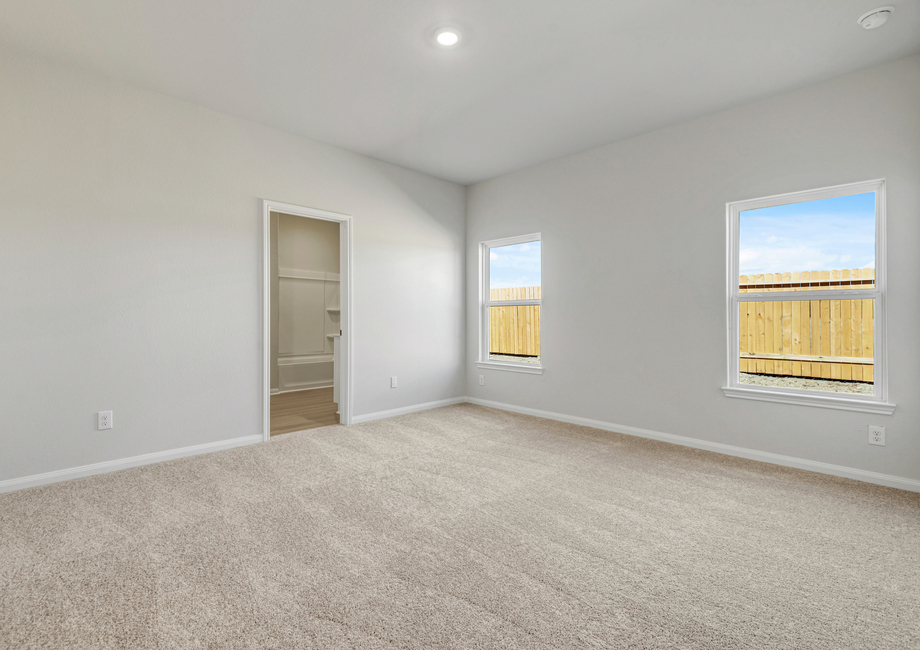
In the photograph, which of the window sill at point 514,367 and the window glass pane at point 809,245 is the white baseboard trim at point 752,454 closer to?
the window sill at point 514,367

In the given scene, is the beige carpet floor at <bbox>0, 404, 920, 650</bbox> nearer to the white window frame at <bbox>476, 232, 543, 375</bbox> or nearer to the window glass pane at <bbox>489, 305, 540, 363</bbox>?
the window glass pane at <bbox>489, 305, 540, 363</bbox>

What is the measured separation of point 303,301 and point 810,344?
5.99 m

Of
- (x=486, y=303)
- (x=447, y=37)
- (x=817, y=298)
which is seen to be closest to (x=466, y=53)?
(x=447, y=37)

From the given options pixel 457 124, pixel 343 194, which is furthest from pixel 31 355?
pixel 457 124

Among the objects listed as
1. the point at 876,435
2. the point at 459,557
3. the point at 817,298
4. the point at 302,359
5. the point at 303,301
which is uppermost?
the point at 303,301

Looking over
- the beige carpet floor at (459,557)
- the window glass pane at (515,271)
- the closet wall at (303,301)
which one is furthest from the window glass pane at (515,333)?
the closet wall at (303,301)

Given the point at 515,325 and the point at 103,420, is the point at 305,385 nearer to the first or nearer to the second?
the point at 515,325

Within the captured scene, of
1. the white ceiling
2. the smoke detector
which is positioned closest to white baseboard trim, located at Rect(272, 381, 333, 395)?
the white ceiling

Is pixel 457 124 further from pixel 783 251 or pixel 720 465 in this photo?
pixel 720 465

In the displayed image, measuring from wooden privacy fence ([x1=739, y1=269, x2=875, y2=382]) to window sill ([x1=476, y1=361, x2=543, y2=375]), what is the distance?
1.92 meters

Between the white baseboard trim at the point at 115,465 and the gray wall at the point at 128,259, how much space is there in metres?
0.04

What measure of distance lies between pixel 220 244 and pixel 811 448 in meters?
4.62

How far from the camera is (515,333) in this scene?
202 inches

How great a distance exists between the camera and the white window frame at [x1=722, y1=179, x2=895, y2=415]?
2902mm
